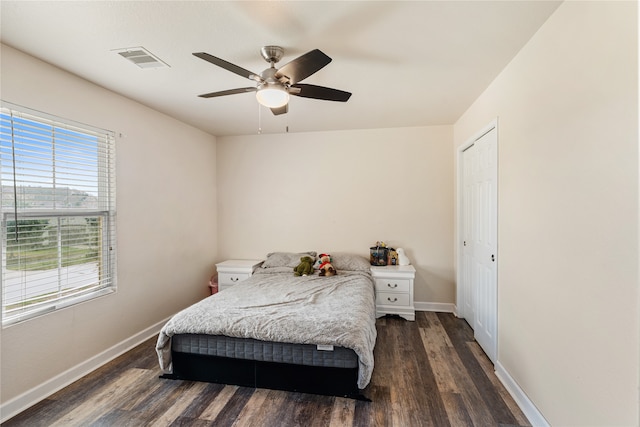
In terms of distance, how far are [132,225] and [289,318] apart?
1903 millimetres

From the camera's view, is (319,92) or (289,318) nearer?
(319,92)

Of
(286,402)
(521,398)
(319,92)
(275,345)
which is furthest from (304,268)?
(521,398)

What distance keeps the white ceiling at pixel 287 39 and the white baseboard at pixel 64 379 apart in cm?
237

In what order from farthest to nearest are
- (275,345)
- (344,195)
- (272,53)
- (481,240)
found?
(344,195), (481,240), (275,345), (272,53)

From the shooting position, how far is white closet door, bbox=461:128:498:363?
7.81 ft

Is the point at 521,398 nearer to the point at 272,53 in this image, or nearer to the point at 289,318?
the point at 289,318

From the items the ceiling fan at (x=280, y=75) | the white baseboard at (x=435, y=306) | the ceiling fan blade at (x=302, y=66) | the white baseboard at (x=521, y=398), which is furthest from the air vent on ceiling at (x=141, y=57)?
the white baseboard at (x=435, y=306)

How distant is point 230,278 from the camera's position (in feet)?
12.4

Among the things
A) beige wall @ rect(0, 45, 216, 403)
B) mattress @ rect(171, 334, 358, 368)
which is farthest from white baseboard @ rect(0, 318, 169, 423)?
mattress @ rect(171, 334, 358, 368)

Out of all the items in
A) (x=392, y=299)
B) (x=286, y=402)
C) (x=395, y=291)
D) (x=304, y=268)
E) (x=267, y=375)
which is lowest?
(x=286, y=402)

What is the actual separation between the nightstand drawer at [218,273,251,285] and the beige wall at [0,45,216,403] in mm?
322

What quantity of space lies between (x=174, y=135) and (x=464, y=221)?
3684mm

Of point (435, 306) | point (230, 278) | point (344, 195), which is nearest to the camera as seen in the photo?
point (435, 306)

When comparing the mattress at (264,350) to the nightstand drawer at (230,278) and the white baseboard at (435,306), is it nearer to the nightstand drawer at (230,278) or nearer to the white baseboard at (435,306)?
the nightstand drawer at (230,278)
